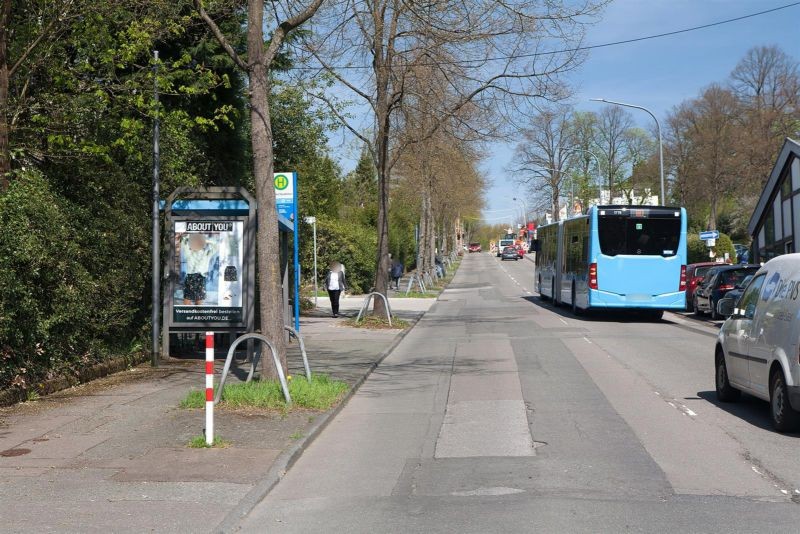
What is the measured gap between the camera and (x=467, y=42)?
16.5 meters

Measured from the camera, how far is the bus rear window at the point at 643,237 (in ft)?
81.5

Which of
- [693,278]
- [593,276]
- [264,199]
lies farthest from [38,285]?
[693,278]

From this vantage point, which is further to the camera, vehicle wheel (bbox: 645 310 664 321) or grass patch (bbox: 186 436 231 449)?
vehicle wheel (bbox: 645 310 664 321)

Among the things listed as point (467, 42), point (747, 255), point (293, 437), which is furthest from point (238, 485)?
point (747, 255)

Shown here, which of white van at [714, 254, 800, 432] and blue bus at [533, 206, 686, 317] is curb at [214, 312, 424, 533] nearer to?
white van at [714, 254, 800, 432]

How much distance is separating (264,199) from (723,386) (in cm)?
617

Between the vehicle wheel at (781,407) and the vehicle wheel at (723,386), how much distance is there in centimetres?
169

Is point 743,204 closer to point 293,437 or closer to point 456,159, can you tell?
point 456,159

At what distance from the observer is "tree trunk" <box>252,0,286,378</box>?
10969 millimetres

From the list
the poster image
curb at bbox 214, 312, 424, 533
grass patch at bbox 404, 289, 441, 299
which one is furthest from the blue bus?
grass patch at bbox 404, 289, 441, 299

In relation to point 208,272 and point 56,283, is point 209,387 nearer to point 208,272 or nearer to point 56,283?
point 56,283

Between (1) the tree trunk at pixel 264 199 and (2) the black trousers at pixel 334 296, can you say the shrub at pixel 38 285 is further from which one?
(2) the black trousers at pixel 334 296

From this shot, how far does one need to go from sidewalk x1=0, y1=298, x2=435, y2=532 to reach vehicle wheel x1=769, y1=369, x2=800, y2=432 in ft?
15.7

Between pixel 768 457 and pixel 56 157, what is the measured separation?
1007 centimetres
